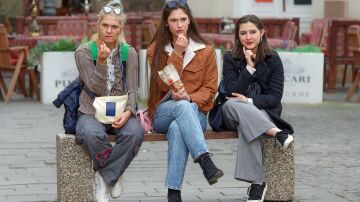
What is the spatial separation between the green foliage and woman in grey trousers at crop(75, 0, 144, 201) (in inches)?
262

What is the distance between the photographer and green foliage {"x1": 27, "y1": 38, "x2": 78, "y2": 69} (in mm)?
14328

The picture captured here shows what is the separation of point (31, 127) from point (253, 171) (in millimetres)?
4987

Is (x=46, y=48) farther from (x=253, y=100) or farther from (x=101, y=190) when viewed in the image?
(x=101, y=190)

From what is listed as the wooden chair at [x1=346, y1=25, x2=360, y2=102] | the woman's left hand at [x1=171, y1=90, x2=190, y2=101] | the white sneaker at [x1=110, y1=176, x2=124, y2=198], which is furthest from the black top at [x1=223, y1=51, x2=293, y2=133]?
the wooden chair at [x1=346, y1=25, x2=360, y2=102]

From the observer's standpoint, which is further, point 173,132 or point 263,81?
point 263,81

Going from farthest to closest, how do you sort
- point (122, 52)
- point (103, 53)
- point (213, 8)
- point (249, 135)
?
point (213, 8)
point (122, 52)
point (249, 135)
point (103, 53)

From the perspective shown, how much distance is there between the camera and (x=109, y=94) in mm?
7648

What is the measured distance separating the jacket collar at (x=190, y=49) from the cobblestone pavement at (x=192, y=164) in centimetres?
102

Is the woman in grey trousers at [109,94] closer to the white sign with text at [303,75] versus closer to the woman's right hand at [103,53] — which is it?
the woman's right hand at [103,53]

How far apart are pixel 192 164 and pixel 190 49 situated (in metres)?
2.12

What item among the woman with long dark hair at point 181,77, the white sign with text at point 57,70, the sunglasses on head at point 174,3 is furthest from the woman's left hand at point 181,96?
the white sign with text at point 57,70

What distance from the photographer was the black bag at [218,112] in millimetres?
7816

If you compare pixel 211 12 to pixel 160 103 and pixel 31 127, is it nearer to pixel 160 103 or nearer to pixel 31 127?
pixel 31 127

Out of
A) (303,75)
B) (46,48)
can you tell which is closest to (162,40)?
(46,48)
